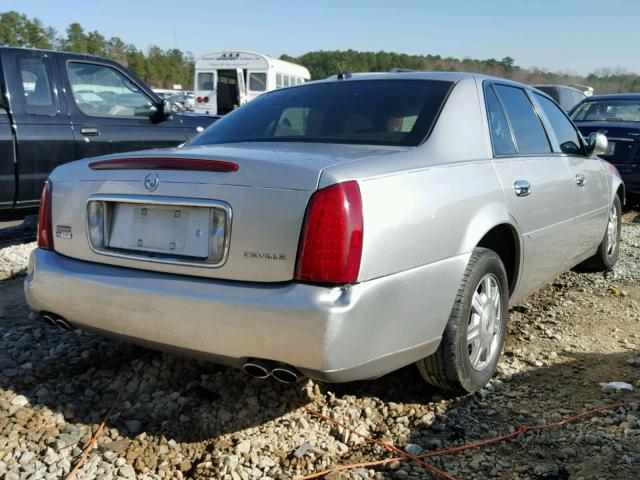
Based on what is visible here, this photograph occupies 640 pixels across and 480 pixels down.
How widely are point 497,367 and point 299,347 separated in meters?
1.64

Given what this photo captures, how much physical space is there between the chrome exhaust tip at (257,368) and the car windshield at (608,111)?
875 cm

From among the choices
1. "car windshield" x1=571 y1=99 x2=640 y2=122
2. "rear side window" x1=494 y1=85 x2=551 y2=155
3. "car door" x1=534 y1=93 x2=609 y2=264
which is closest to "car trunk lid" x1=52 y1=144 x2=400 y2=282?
"rear side window" x1=494 y1=85 x2=551 y2=155

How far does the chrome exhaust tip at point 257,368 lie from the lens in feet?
7.66

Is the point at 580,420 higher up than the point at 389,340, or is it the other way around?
the point at 389,340

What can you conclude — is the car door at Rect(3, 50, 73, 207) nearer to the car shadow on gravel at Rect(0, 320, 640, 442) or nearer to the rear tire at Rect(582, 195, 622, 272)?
the car shadow on gravel at Rect(0, 320, 640, 442)

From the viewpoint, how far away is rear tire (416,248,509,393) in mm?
2789

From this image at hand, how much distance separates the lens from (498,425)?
9.30ft

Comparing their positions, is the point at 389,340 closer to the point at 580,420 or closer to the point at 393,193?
the point at 393,193

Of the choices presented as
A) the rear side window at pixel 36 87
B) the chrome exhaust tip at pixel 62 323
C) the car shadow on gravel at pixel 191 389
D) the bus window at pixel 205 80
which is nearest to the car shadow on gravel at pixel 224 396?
the car shadow on gravel at pixel 191 389

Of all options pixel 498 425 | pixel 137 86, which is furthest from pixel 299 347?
pixel 137 86

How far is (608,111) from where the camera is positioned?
9.76 m

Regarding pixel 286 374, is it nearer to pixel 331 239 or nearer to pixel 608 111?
pixel 331 239

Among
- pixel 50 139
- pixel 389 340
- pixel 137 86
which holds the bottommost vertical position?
pixel 389 340

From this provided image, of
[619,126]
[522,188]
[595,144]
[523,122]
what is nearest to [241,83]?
[619,126]
